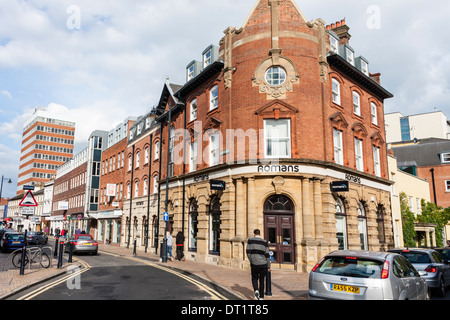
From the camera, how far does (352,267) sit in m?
7.25

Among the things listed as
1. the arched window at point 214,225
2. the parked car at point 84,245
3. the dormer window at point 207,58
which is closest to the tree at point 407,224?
the arched window at point 214,225

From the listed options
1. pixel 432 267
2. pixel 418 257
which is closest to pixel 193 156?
pixel 418 257

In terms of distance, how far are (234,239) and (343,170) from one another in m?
7.25

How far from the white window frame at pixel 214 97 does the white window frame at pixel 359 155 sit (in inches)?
367

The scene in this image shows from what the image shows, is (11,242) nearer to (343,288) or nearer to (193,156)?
(193,156)

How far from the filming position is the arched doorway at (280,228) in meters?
16.9

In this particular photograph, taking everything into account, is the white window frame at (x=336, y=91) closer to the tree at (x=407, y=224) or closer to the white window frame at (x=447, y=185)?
the tree at (x=407, y=224)

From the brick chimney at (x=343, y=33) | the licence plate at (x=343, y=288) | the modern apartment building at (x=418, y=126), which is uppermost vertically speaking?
the modern apartment building at (x=418, y=126)

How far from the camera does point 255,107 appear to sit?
18.6 meters

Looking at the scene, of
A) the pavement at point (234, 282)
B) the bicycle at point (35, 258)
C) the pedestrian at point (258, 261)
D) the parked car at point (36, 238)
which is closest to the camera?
the pedestrian at point (258, 261)

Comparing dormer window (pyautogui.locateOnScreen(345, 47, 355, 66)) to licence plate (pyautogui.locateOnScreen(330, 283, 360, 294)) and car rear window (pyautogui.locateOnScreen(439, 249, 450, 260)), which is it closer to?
car rear window (pyautogui.locateOnScreen(439, 249, 450, 260))

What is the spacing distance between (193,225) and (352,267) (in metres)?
15.9
